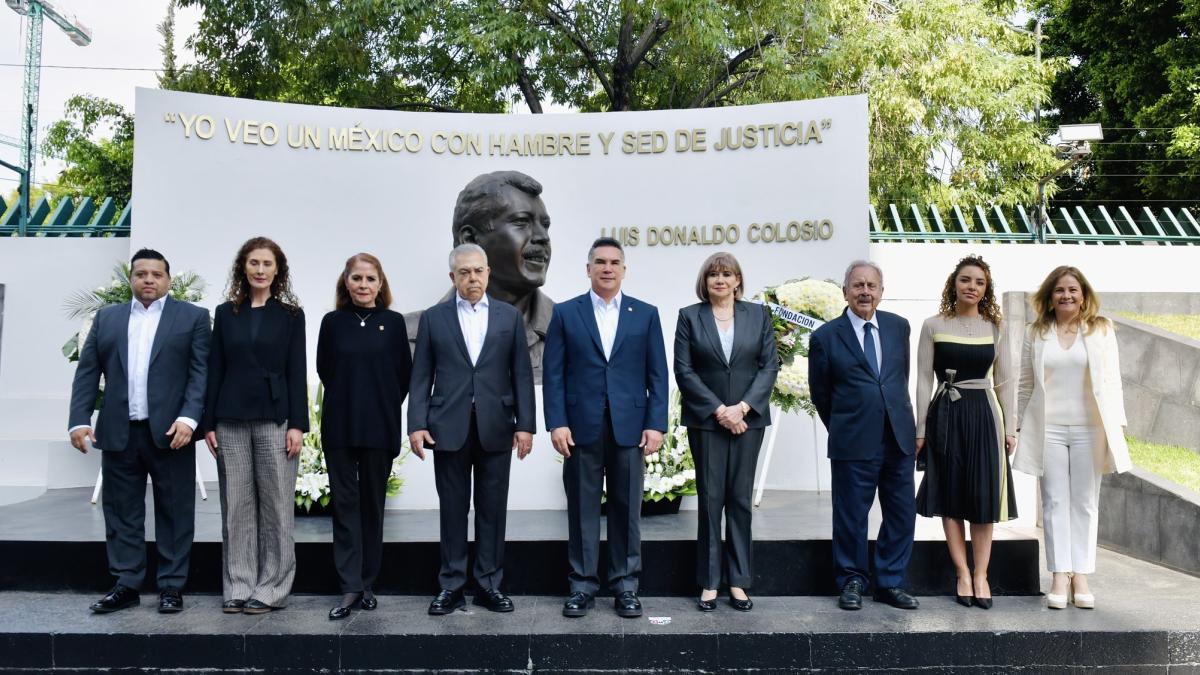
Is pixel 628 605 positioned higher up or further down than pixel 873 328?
further down

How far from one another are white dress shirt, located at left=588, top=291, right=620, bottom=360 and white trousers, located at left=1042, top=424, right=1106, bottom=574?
1.93 metres

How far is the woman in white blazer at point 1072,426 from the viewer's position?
3.67 metres

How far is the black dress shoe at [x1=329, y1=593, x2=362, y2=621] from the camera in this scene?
11.3ft

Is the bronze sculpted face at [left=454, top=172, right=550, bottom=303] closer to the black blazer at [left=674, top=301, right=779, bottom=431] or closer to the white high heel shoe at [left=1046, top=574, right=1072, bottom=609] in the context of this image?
the black blazer at [left=674, top=301, right=779, bottom=431]

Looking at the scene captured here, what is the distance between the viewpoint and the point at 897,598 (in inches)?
142

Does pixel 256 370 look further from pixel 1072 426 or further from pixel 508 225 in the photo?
pixel 1072 426

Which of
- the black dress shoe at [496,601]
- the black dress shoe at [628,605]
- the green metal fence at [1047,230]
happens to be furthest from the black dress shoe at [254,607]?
the green metal fence at [1047,230]

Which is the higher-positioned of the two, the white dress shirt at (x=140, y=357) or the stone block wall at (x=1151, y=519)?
the white dress shirt at (x=140, y=357)

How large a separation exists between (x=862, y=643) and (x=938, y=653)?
0.29 metres

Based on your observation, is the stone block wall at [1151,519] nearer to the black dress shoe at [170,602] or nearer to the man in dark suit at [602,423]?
the man in dark suit at [602,423]

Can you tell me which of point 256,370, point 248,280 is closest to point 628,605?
point 256,370

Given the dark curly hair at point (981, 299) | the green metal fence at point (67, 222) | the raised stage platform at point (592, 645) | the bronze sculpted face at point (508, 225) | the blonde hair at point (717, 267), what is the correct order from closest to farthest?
the raised stage platform at point (592, 645) < the blonde hair at point (717, 267) < the dark curly hair at point (981, 299) < the bronze sculpted face at point (508, 225) < the green metal fence at point (67, 222)

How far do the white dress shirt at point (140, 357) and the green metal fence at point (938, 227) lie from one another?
4018mm

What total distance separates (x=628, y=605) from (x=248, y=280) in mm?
2012
